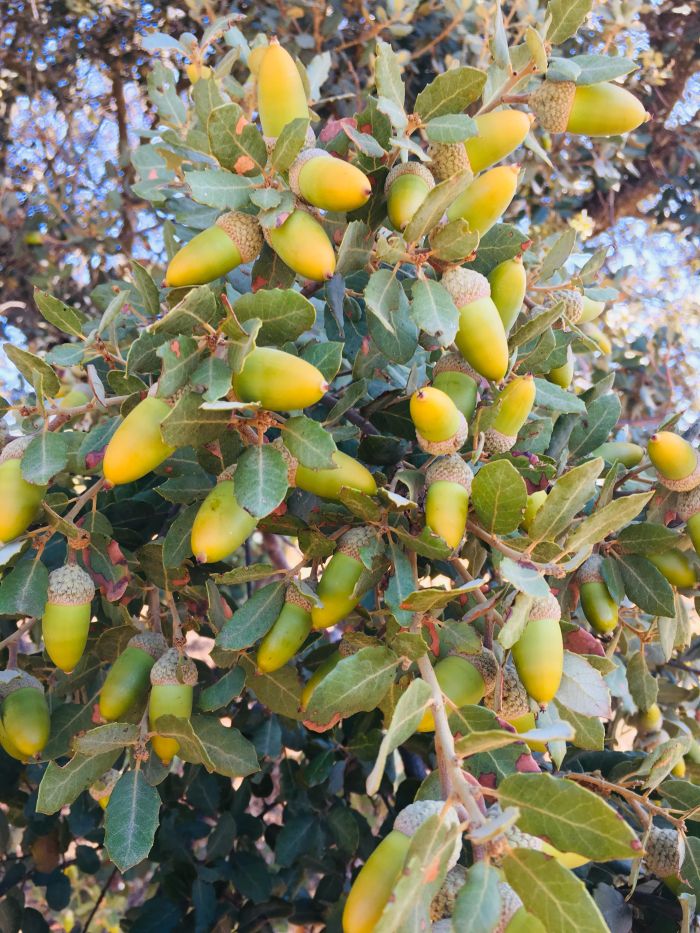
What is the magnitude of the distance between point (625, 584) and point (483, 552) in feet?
0.68

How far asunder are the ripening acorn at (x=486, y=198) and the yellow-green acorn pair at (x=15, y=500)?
1.95ft

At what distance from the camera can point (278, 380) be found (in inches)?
34.2

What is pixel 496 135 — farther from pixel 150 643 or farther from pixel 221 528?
pixel 150 643

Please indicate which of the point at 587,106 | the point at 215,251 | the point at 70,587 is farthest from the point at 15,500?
the point at 587,106

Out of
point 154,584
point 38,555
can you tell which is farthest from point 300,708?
point 38,555

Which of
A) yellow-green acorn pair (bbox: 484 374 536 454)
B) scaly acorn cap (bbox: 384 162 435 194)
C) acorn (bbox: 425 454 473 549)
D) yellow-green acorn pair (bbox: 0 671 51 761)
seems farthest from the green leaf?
yellow-green acorn pair (bbox: 0 671 51 761)

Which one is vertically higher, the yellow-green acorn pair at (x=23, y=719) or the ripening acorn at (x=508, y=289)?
the ripening acorn at (x=508, y=289)

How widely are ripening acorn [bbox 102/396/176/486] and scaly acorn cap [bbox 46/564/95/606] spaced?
0.22 m

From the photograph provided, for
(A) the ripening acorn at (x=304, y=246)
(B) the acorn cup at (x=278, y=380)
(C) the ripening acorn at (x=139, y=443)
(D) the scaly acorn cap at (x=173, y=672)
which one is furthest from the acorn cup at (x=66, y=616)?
(A) the ripening acorn at (x=304, y=246)

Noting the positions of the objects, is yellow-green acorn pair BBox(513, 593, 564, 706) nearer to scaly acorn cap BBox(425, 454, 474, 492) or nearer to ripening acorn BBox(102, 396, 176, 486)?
scaly acorn cap BBox(425, 454, 474, 492)

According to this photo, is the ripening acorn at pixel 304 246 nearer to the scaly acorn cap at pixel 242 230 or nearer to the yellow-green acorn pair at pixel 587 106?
the scaly acorn cap at pixel 242 230

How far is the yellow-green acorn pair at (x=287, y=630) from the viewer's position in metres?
1.03

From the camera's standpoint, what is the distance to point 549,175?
316 centimetres

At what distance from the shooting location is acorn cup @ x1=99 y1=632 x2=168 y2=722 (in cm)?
110
